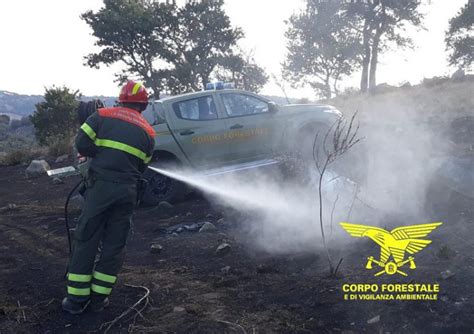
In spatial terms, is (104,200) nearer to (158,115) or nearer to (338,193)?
(338,193)

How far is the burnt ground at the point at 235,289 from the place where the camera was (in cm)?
329

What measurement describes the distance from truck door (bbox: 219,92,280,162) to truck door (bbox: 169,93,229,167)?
190mm

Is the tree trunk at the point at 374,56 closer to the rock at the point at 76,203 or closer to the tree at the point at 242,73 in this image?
the tree at the point at 242,73

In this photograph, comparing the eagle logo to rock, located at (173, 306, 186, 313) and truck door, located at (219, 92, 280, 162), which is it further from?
truck door, located at (219, 92, 280, 162)

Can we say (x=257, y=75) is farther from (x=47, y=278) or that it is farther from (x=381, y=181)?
(x=47, y=278)

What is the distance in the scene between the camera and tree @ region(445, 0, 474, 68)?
24688mm

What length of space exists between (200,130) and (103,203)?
435cm

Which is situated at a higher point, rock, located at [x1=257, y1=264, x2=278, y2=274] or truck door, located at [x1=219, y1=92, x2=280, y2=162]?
truck door, located at [x1=219, y1=92, x2=280, y2=162]

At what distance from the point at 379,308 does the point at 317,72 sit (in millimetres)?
30314

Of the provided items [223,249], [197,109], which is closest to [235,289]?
[223,249]

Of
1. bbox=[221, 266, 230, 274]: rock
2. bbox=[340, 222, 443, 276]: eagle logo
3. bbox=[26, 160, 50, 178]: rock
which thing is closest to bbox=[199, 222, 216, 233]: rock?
bbox=[221, 266, 230, 274]: rock

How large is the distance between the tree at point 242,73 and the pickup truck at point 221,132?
18154 mm

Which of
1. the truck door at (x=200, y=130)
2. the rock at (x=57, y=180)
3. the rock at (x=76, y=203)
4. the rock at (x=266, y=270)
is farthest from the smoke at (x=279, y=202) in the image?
the rock at (x=57, y=180)

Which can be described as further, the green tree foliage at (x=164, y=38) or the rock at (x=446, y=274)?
the green tree foliage at (x=164, y=38)
